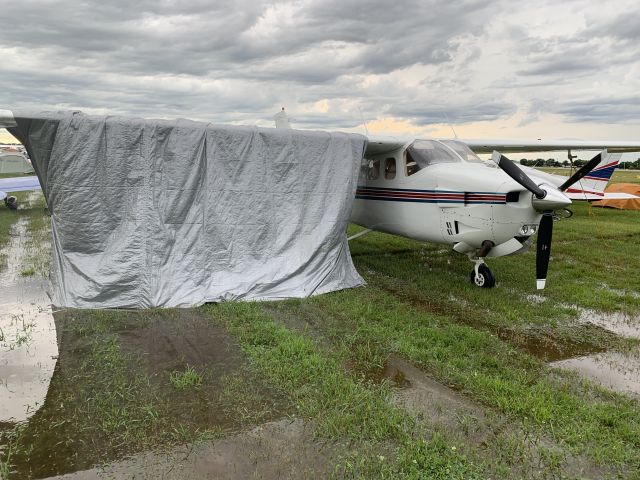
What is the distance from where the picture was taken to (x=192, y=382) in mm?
4254

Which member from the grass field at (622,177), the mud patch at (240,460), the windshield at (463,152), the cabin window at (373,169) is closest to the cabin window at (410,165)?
the windshield at (463,152)

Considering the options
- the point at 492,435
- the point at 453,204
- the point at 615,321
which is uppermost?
the point at 453,204

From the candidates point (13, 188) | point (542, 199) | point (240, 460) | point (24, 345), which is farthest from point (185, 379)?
point (13, 188)

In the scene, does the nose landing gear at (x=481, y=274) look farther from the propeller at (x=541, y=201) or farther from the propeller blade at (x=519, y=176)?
the propeller blade at (x=519, y=176)

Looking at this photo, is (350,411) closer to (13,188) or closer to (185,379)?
(185,379)

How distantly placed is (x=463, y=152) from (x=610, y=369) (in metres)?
4.31

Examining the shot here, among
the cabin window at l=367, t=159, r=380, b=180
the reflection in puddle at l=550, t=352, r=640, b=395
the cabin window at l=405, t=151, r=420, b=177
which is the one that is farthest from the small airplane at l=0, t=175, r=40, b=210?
the reflection in puddle at l=550, t=352, r=640, b=395

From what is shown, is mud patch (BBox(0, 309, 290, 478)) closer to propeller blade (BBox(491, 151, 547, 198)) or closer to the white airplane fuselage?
the white airplane fuselage

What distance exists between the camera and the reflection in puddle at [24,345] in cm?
392

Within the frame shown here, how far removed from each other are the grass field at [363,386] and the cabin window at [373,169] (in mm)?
2618

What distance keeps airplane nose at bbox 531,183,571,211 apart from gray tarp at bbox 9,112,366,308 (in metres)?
2.87

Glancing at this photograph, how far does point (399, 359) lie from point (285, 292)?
8.75ft

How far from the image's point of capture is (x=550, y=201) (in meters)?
6.31

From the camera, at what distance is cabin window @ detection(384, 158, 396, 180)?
8650 mm
